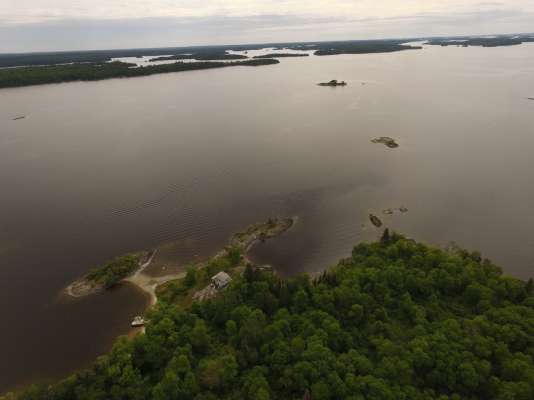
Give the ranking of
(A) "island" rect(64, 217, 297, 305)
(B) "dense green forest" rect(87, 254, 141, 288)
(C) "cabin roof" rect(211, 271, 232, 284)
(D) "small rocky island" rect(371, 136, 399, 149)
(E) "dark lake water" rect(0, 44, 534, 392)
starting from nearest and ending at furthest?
(C) "cabin roof" rect(211, 271, 232, 284), (E) "dark lake water" rect(0, 44, 534, 392), (A) "island" rect(64, 217, 297, 305), (B) "dense green forest" rect(87, 254, 141, 288), (D) "small rocky island" rect(371, 136, 399, 149)

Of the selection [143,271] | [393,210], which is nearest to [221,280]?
[143,271]

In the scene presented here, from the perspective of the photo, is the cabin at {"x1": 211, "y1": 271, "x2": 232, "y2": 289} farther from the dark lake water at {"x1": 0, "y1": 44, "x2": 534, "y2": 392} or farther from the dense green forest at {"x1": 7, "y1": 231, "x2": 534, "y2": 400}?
the dark lake water at {"x1": 0, "y1": 44, "x2": 534, "y2": 392}

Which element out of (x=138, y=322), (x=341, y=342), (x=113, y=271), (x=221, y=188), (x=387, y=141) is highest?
(x=387, y=141)

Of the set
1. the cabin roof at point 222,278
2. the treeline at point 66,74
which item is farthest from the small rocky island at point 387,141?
the treeline at point 66,74

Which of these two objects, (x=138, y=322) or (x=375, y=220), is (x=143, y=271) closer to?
(x=138, y=322)

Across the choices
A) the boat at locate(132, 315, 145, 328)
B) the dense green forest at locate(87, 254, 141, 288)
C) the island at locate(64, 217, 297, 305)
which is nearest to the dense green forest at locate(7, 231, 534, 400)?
the boat at locate(132, 315, 145, 328)

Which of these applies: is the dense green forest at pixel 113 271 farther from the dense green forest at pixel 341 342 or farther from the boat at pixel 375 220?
the boat at pixel 375 220
